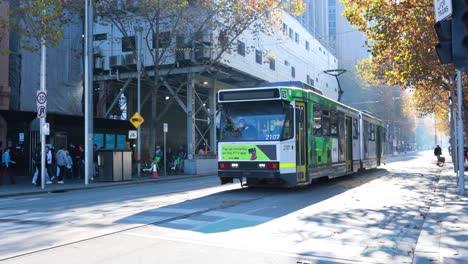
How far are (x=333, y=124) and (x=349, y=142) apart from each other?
2656mm

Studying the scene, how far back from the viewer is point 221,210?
1005 cm

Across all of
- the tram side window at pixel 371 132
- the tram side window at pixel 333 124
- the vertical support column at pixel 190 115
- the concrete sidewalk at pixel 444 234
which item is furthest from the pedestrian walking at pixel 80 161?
the concrete sidewalk at pixel 444 234

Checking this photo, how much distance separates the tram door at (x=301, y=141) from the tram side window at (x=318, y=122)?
1016 millimetres

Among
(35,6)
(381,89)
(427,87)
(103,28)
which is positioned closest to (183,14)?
(35,6)

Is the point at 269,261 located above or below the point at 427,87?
below

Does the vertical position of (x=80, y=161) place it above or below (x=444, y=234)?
above

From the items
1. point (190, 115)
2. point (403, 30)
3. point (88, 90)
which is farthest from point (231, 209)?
point (190, 115)

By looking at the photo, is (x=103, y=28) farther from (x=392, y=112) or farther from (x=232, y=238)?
(x=392, y=112)

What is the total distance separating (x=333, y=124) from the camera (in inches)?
651

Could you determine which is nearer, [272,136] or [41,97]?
[272,136]

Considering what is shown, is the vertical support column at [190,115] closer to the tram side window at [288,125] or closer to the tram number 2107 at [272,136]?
the tram number 2107 at [272,136]

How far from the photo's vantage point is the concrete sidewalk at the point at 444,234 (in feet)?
20.3

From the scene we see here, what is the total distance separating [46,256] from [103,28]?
95.8 feet

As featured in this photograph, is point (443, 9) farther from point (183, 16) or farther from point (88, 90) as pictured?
point (183, 16)
